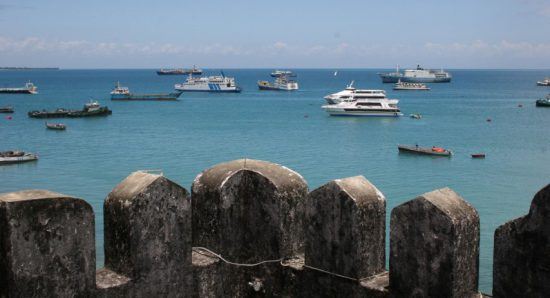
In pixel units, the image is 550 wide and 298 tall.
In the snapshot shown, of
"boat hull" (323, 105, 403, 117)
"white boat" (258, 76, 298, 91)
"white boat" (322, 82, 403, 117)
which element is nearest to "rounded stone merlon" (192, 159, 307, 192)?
"white boat" (322, 82, 403, 117)

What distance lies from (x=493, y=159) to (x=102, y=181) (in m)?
33.1

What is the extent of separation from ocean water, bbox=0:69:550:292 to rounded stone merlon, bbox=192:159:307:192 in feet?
57.2

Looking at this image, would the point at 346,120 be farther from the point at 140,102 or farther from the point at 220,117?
the point at 140,102

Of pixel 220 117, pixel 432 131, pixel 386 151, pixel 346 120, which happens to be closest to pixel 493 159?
pixel 386 151

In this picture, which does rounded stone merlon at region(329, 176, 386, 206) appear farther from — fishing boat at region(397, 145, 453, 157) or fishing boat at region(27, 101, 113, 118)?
fishing boat at region(27, 101, 113, 118)

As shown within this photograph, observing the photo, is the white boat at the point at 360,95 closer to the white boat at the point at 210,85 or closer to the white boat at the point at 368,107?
the white boat at the point at 368,107

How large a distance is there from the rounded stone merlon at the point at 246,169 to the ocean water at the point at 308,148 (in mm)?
17442

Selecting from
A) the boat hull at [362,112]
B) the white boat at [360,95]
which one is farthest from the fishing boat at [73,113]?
the white boat at [360,95]

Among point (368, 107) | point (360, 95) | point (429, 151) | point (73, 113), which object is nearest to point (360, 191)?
point (429, 151)

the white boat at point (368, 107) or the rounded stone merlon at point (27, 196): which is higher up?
the rounded stone merlon at point (27, 196)

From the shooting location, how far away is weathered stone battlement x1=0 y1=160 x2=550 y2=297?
12.7ft

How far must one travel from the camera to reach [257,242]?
534cm

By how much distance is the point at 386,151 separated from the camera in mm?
66188

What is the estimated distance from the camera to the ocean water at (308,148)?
47000mm
